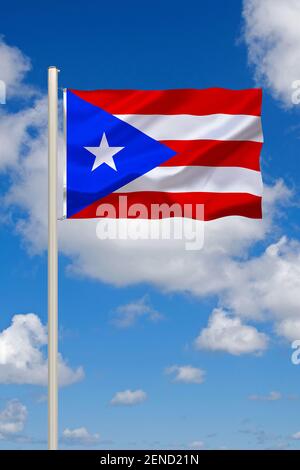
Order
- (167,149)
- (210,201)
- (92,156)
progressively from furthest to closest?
(167,149)
(210,201)
(92,156)

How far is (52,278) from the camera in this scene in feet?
73.0

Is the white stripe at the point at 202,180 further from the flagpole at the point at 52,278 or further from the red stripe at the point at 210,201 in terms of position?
the flagpole at the point at 52,278

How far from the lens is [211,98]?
25.5 m

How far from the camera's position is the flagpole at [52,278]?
71.8 feet

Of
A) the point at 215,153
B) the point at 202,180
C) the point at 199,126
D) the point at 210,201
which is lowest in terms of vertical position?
the point at 210,201

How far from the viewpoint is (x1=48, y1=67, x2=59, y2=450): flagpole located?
21.9 metres

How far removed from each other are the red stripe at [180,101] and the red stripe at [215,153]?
779 millimetres

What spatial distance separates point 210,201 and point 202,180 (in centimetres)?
66

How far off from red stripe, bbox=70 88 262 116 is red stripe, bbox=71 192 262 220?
212 cm

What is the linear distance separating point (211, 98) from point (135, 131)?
210cm

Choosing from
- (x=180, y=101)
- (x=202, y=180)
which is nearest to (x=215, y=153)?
(x=202, y=180)

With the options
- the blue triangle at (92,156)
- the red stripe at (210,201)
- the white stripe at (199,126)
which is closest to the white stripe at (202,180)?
the red stripe at (210,201)

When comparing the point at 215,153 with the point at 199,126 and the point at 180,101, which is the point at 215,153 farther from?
the point at 180,101
